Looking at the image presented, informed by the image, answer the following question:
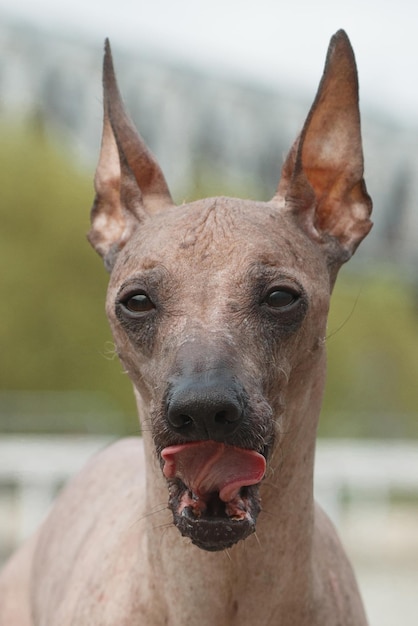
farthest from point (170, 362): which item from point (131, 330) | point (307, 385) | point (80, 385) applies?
point (80, 385)

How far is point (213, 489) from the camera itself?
3.97 metres

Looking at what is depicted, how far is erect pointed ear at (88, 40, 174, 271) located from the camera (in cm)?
505

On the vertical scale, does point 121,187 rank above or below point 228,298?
above

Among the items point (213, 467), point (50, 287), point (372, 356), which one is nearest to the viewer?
point (213, 467)

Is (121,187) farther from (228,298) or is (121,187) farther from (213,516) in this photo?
(213,516)

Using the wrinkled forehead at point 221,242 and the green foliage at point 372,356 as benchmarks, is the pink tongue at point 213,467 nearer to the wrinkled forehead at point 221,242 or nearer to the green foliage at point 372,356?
the wrinkled forehead at point 221,242

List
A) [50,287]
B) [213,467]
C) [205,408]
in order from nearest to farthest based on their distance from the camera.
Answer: [205,408] → [213,467] → [50,287]

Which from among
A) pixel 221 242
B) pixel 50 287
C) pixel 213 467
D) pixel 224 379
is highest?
pixel 50 287

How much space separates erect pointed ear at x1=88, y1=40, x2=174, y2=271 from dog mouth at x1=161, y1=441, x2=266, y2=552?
1.28 meters

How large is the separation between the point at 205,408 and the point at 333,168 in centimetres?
160

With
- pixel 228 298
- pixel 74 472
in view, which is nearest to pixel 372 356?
pixel 74 472

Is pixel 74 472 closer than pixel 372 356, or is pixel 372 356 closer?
pixel 74 472

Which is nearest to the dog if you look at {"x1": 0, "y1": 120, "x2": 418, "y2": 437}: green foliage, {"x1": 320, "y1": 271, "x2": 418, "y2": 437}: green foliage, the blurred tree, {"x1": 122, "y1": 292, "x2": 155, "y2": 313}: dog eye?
{"x1": 122, "y1": 292, "x2": 155, "y2": 313}: dog eye

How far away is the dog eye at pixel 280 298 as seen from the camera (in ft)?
13.9
